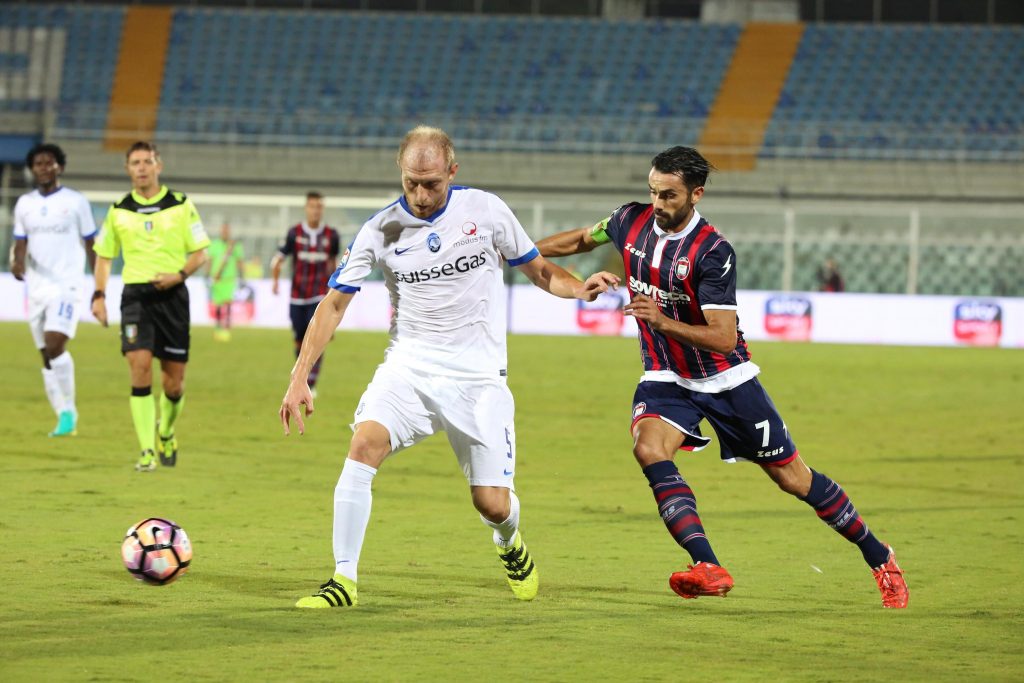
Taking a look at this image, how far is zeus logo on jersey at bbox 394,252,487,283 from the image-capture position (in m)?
6.63

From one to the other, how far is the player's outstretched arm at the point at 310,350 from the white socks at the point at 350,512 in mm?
290

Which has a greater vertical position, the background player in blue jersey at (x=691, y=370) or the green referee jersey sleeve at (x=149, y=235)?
the green referee jersey sleeve at (x=149, y=235)

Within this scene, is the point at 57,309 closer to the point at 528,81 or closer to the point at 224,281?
the point at 224,281

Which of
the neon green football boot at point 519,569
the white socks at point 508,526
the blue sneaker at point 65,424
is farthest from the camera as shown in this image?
the blue sneaker at point 65,424

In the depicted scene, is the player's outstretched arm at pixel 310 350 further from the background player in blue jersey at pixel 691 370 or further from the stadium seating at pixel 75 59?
the stadium seating at pixel 75 59

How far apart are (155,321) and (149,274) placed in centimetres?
35

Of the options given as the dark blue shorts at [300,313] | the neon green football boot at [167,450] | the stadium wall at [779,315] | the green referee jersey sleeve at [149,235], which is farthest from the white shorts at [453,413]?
the stadium wall at [779,315]

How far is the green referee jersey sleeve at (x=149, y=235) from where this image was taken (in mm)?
11203

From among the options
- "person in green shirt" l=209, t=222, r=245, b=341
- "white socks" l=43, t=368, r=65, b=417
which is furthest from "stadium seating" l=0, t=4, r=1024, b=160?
"white socks" l=43, t=368, r=65, b=417

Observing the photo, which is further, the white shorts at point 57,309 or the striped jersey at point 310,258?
the striped jersey at point 310,258

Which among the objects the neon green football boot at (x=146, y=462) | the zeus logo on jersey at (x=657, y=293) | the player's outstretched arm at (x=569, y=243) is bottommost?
the neon green football boot at (x=146, y=462)

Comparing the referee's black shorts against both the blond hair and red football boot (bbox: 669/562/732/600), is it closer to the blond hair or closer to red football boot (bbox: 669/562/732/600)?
the blond hair

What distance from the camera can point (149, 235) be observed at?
1120 cm

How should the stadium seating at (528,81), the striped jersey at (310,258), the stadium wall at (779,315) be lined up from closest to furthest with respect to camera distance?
the striped jersey at (310,258)
the stadium wall at (779,315)
the stadium seating at (528,81)
